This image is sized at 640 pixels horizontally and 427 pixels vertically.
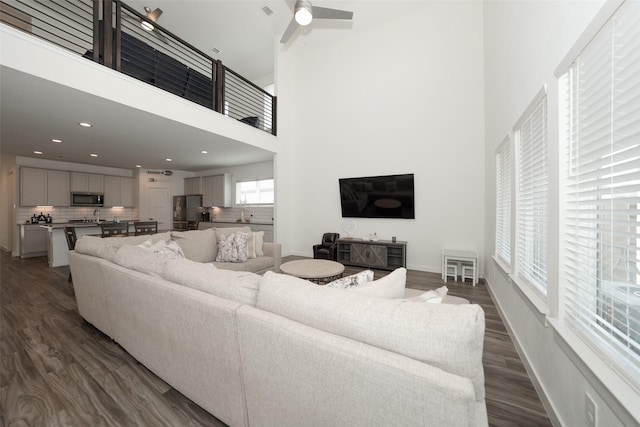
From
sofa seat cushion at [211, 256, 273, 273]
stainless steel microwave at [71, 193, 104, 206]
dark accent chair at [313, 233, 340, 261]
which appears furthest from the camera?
stainless steel microwave at [71, 193, 104, 206]

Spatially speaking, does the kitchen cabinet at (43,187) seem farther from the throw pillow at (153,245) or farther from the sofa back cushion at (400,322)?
the sofa back cushion at (400,322)

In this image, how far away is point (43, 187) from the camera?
6.30m

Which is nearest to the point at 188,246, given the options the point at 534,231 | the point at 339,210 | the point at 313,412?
the point at 313,412

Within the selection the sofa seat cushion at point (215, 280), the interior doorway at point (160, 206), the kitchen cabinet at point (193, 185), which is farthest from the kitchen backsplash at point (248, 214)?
the sofa seat cushion at point (215, 280)

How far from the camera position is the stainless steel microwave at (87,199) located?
22.2 feet

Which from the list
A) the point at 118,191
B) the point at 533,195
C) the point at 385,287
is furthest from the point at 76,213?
the point at 533,195

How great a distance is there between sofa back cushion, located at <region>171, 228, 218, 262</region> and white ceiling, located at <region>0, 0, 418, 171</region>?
1695mm

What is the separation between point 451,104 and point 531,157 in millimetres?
3014

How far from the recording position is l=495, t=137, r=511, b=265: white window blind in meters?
2.89

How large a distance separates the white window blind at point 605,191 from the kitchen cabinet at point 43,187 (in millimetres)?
9769

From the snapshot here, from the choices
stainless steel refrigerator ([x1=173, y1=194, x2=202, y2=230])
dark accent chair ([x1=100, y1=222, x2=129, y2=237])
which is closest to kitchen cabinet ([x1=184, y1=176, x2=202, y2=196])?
stainless steel refrigerator ([x1=173, y1=194, x2=202, y2=230])

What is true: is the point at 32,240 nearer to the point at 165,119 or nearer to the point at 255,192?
Answer: the point at 255,192

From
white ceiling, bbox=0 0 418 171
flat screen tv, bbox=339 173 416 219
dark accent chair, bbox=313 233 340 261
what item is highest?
white ceiling, bbox=0 0 418 171

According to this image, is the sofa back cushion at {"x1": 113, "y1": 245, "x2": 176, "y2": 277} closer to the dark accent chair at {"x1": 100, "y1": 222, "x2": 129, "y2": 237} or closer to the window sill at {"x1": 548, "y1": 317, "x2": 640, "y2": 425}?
the window sill at {"x1": 548, "y1": 317, "x2": 640, "y2": 425}
